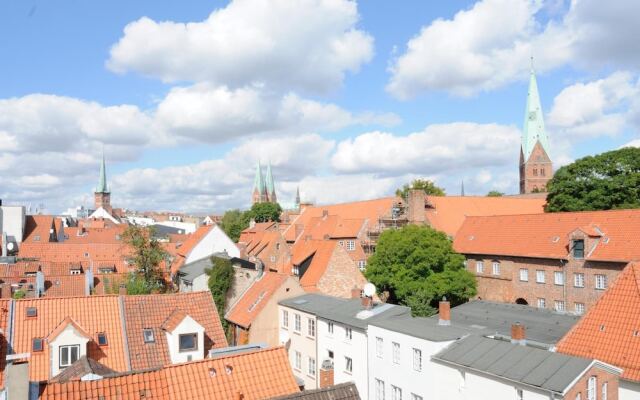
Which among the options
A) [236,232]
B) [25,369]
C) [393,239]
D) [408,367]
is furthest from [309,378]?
[236,232]

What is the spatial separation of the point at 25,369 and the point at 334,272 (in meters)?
30.3

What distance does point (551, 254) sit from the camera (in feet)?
152

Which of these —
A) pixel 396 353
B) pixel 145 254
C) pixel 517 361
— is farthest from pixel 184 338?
pixel 145 254

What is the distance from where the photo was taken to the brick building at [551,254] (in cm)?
4216

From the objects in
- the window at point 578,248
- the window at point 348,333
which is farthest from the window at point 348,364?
the window at point 578,248

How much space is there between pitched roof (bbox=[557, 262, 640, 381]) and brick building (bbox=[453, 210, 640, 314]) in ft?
57.4

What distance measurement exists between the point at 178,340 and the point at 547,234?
35.9 m

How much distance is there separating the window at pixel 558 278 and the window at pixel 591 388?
91.5ft

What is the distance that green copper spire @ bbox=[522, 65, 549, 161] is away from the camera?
10957cm

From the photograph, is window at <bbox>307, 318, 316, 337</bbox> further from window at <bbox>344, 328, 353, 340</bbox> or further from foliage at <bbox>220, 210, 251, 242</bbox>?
foliage at <bbox>220, 210, 251, 242</bbox>

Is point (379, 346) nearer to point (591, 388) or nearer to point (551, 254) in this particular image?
point (591, 388)

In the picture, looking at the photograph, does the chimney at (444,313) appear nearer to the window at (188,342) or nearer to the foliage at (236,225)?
the window at (188,342)

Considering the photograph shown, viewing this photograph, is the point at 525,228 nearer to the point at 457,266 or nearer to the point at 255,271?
the point at 457,266

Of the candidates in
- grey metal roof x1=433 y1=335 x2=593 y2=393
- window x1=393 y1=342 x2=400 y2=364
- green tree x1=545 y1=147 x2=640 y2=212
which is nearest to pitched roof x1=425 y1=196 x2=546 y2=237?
green tree x1=545 y1=147 x2=640 y2=212
